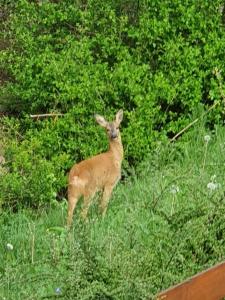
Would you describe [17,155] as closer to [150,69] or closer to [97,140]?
[97,140]

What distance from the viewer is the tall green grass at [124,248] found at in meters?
6.11

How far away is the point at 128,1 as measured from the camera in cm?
→ 1345

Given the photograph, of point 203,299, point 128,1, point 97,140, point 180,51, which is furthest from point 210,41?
point 203,299

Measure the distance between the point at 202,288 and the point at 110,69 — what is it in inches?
276

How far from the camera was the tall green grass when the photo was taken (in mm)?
6113

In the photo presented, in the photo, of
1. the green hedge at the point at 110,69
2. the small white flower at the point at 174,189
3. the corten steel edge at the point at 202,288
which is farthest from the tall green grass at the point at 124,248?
the green hedge at the point at 110,69

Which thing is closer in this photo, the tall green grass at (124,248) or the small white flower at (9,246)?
the tall green grass at (124,248)

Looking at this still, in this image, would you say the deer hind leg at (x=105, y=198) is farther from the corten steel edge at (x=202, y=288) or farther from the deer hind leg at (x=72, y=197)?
the corten steel edge at (x=202, y=288)

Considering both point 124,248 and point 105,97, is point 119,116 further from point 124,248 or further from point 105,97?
point 124,248

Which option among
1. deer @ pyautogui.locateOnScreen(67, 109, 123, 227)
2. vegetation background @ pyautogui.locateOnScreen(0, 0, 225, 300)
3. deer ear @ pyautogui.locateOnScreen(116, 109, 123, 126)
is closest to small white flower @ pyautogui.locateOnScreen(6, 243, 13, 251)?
vegetation background @ pyautogui.locateOnScreen(0, 0, 225, 300)

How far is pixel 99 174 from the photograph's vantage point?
10.8 metres

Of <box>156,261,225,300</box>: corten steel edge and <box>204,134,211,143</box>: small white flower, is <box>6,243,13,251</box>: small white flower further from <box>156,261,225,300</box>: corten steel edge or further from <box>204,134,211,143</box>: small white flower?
<box>204,134,211,143</box>: small white flower

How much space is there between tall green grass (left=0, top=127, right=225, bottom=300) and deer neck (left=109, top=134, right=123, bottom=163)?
79 cm

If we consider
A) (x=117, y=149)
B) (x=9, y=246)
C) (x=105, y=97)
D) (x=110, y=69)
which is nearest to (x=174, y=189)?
(x=9, y=246)
